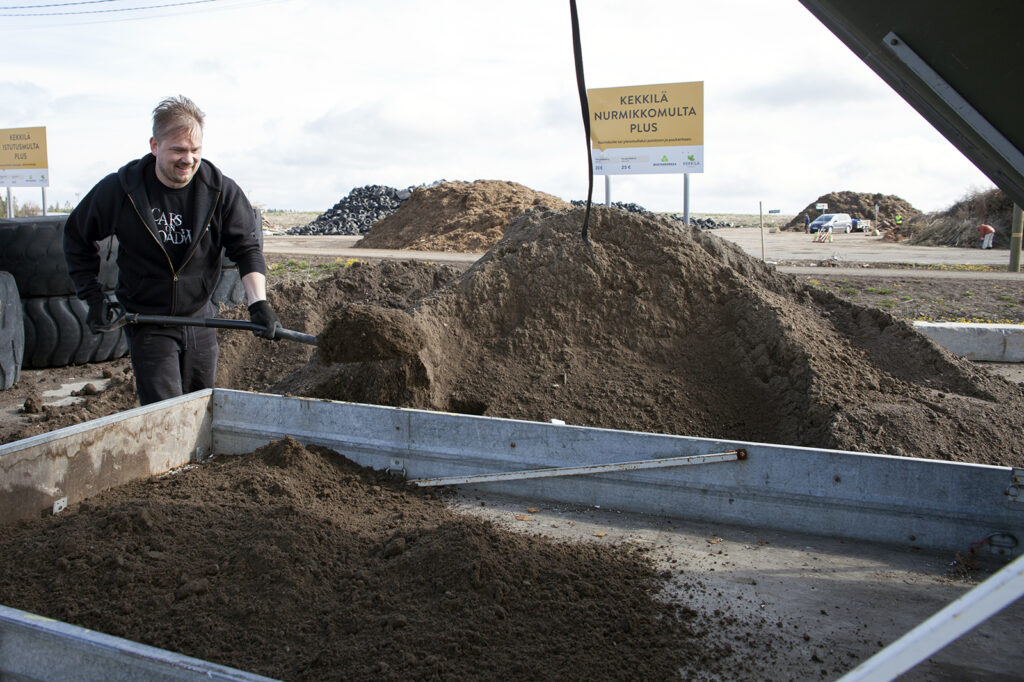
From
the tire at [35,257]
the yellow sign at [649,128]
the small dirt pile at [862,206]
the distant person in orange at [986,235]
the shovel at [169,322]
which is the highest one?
the small dirt pile at [862,206]

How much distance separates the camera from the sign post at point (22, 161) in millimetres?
19859

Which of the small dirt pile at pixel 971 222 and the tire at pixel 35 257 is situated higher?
the small dirt pile at pixel 971 222

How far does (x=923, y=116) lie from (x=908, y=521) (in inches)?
62.6

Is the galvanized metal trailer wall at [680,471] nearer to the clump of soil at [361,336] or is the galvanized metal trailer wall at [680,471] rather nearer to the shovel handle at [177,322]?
the shovel handle at [177,322]

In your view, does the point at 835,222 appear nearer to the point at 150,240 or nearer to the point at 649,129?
the point at 649,129

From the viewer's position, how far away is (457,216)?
25.0 metres

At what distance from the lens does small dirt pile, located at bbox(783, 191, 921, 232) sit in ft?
145

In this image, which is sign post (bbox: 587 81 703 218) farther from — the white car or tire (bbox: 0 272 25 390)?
the white car

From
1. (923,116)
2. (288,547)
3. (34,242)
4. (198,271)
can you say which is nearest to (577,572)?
(288,547)

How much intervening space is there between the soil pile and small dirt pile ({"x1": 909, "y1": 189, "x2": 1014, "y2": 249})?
25.0m

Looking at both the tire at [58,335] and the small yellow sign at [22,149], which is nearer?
the tire at [58,335]

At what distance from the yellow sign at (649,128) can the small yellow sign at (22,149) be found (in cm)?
1489

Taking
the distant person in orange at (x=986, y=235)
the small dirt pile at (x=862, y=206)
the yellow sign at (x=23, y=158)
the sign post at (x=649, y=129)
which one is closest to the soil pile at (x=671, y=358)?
the sign post at (x=649, y=129)

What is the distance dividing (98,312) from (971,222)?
29.9 m
